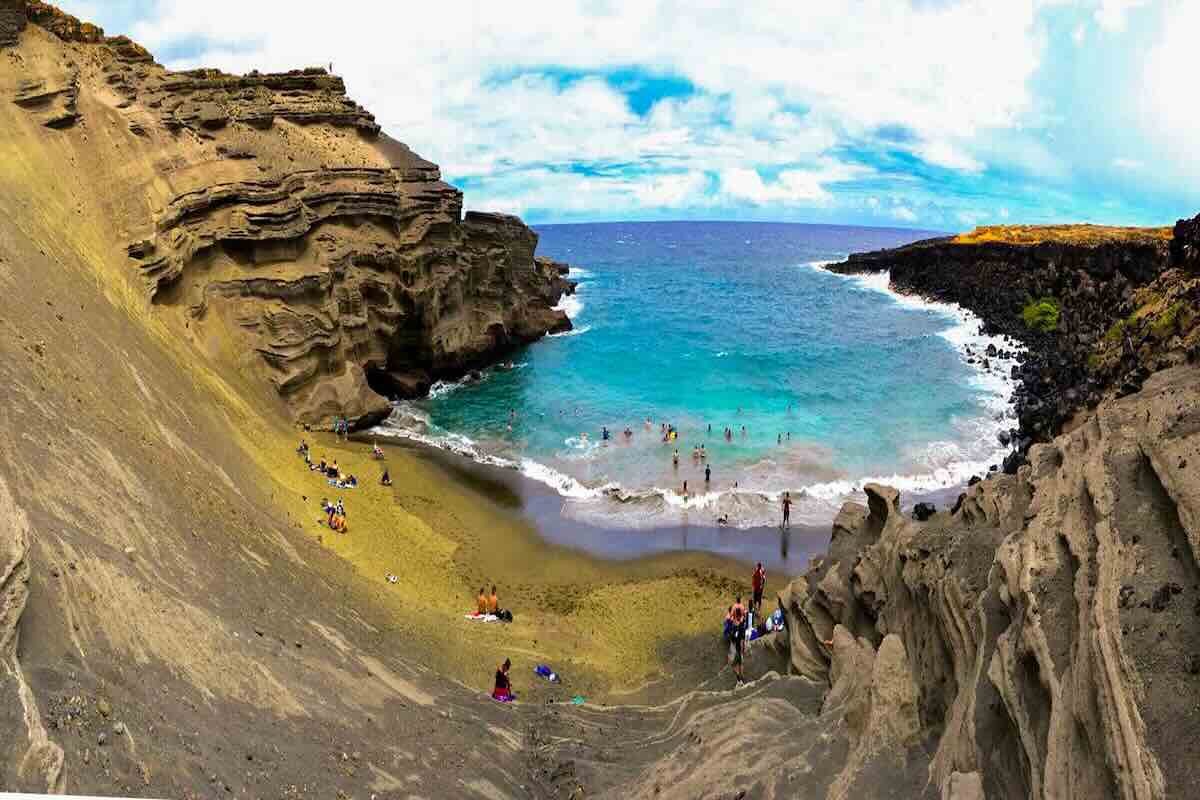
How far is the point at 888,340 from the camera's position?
6725cm

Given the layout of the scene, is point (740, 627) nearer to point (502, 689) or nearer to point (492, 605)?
point (502, 689)

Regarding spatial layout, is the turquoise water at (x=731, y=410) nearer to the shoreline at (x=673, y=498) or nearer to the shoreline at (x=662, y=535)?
the shoreline at (x=673, y=498)

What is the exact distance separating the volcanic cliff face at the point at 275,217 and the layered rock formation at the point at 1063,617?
2779cm

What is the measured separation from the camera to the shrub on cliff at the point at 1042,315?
59.6 metres

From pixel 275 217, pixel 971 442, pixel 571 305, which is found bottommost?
pixel 971 442

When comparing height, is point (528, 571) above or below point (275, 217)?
below

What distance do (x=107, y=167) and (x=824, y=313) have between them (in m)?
69.0

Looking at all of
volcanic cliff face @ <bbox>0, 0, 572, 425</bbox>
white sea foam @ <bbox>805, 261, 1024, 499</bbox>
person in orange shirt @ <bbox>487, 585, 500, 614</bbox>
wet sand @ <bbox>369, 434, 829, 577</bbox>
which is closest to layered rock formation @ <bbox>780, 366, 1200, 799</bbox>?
person in orange shirt @ <bbox>487, 585, 500, 614</bbox>

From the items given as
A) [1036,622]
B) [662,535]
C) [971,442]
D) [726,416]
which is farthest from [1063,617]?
[726,416]

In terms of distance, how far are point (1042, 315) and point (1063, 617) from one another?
60.7m

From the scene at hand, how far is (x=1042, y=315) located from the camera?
6144 cm

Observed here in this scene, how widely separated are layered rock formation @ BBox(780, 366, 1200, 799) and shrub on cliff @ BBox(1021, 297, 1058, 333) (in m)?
50.1

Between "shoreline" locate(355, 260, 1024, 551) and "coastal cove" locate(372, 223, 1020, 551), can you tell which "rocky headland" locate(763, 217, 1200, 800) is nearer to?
"shoreline" locate(355, 260, 1024, 551)

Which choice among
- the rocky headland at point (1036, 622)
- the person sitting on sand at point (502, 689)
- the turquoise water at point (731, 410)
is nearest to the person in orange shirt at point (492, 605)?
the person sitting on sand at point (502, 689)
